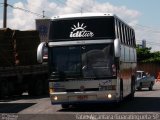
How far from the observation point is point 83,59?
67.9 feet

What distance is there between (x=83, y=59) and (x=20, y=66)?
11498 mm

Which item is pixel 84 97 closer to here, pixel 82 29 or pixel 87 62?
pixel 87 62

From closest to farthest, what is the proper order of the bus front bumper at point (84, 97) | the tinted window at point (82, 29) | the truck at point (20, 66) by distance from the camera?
the bus front bumper at point (84, 97), the tinted window at point (82, 29), the truck at point (20, 66)

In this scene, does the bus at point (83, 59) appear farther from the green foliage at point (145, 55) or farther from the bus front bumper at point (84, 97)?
the green foliage at point (145, 55)

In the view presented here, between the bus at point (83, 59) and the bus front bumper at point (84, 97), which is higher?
the bus at point (83, 59)

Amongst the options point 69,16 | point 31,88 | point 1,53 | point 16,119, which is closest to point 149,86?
point 31,88

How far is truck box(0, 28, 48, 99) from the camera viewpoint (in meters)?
30.6

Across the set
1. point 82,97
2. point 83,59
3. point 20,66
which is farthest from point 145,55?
point 82,97

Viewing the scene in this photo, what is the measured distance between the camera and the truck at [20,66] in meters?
30.6

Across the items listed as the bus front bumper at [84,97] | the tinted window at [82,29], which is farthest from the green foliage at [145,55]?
the bus front bumper at [84,97]

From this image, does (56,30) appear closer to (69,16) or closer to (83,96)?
(69,16)

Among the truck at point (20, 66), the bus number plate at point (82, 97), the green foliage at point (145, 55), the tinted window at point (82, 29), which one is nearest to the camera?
the bus number plate at point (82, 97)

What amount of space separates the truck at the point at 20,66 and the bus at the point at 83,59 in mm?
9485

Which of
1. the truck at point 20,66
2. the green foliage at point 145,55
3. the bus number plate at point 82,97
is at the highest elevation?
the green foliage at point 145,55
